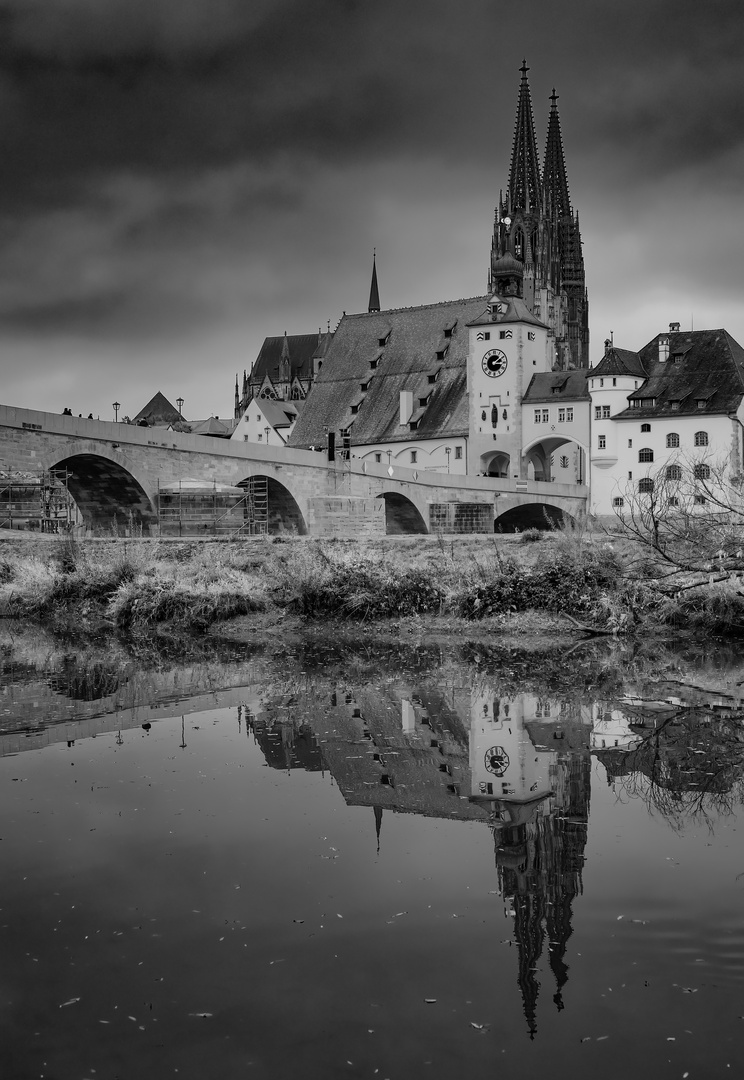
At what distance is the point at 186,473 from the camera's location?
3631 cm

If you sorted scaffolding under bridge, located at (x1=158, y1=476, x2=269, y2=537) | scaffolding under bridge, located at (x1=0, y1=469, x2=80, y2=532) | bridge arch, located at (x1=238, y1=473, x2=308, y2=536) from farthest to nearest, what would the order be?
bridge arch, located at (x1=238, y1=473, x2=308, y2=536) → scaffolding under bridge, located at (x1=158, y1=476, x2=269, y2=537) → scaffolding under bridge, located at (x1=0, y1=469, x2=80, y2=532)

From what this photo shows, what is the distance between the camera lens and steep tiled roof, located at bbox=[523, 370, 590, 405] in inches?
2852

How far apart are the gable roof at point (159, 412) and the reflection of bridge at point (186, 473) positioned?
85.4m

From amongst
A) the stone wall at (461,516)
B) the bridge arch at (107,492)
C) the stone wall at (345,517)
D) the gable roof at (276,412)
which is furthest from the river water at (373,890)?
the gable roof at (276,412)

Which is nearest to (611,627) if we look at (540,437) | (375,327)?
(540,437)

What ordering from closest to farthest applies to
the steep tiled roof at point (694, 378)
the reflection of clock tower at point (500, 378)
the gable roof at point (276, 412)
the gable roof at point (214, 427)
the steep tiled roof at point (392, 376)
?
the steep tiled roof at point (694, 378), the reflection of clock tower at point (500, 378), the steep tiled roof at point (392, 376), the gable roof at point (276, 412), the gable roof at point (214, 427)

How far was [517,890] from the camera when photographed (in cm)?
768

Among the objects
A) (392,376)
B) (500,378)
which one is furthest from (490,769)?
(392,376)

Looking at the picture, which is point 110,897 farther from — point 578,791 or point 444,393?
point 444,393

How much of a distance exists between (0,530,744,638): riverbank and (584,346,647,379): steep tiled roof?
148 feet

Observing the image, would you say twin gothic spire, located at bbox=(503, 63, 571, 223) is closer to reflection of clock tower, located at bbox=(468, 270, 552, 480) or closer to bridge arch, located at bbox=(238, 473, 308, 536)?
reflection of clock tower, located at bbox=(468, 270, 552, 480)

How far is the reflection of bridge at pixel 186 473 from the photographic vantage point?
104 feet

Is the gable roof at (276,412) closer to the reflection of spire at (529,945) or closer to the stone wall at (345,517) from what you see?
the stone wall at (345,517)

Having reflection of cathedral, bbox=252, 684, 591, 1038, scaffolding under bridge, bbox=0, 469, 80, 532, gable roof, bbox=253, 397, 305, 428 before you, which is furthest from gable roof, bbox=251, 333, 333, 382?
reflection of cathedral, bbox=252, 684, 591, 1038
